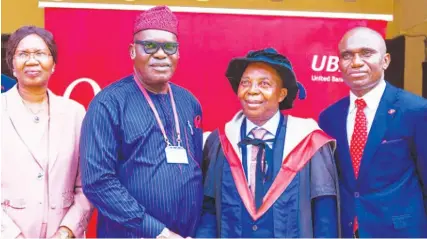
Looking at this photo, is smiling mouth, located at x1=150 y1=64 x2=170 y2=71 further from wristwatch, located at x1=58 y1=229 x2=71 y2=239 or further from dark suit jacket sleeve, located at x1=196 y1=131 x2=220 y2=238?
wristwatch, located at x1=58 y1=229 x2=71 y2=239

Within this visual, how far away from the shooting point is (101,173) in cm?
298

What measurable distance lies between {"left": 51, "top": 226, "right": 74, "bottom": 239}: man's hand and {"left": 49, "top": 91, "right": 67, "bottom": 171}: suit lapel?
313mm

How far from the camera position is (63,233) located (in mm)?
3162

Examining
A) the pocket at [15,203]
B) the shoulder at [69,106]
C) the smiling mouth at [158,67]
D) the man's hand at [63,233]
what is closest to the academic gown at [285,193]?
the smiling mouth at [158,67]

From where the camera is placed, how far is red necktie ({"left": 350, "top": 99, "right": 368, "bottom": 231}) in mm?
3244

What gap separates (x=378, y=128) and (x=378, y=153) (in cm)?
13

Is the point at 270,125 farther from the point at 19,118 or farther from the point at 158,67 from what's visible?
the point at 19,118

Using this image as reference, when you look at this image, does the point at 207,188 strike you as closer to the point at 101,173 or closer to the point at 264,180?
the point at 264,180

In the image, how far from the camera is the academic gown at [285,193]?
3.05m

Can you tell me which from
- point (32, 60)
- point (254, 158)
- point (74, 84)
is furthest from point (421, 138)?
point (74, 84)

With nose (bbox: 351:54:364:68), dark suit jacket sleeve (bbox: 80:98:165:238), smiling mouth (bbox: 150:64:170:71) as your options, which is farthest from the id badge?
nose (bbox: 351:54:364:68)

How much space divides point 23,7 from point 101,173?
270cm

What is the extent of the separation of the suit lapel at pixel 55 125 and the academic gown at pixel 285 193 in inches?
31.1

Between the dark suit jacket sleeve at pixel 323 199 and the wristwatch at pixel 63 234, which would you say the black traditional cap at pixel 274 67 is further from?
the wristwatch at pixel 63 234
